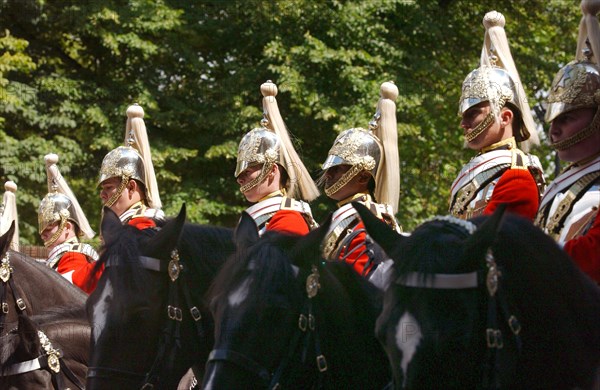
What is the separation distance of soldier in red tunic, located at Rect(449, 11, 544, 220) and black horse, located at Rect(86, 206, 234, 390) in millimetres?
1399

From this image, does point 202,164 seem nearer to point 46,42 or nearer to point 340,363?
point 46,42

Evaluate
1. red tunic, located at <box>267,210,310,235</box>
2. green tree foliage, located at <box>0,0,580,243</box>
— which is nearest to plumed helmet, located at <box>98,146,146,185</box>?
red tunic, located at <box>267,210,310,235</box>

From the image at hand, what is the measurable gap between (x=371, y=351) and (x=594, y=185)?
118cm

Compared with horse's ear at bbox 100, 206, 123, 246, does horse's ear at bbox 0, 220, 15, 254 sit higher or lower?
higher

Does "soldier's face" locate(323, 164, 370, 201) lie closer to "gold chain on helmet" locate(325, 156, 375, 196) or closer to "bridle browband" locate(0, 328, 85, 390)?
"gold chain on helmet" locate(325, 156, 375, 196)

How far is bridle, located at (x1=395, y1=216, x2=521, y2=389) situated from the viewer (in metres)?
3.17

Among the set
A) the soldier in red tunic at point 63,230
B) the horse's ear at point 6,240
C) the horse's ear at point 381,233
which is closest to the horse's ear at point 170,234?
the horse's ear at point 381,233

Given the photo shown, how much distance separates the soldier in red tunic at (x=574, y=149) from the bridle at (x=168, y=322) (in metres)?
1.61

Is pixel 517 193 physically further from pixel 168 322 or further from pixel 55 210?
pixel 55 210

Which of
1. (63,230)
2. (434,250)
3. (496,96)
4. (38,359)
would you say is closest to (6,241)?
(38,359)

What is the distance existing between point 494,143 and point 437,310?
→ 99.4 inches

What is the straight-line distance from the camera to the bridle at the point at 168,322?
4.46 m

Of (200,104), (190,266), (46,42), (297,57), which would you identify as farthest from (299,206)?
(46,42)

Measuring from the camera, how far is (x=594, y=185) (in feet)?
14.1
